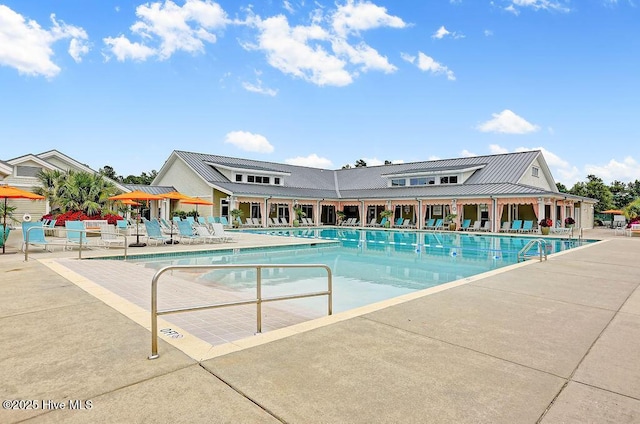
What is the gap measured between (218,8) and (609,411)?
23.4 m

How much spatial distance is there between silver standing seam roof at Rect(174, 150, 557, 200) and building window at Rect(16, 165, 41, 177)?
33.9ft

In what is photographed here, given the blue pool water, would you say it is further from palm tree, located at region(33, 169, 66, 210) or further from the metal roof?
the metal roof

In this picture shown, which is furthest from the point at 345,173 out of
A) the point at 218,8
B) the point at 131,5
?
the point at 131,5

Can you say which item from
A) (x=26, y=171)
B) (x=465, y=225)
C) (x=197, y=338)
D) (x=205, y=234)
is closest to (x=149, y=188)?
(x=26, y=171)

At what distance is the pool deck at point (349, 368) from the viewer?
276 centimetres

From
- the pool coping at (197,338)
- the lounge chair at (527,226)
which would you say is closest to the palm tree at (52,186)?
the pool coping at (197,338)

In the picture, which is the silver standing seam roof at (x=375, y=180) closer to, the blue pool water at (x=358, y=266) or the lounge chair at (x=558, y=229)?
the lounge chair at (x=558, y=229)

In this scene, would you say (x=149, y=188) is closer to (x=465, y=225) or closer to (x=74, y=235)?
(x=74, y=235)

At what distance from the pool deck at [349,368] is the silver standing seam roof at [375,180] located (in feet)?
76.9

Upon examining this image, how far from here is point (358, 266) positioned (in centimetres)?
1323

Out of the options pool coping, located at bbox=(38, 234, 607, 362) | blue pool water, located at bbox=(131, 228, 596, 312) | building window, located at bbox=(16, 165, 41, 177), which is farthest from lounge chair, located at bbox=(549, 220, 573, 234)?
Answer: building window, located at bbox=(16, 165, 41, 177)

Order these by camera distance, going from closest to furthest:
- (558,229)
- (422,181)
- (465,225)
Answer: (558,229) < (465,225) < (422,181)

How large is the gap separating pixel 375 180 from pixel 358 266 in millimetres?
→ 26348

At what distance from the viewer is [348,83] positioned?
3184 cm
